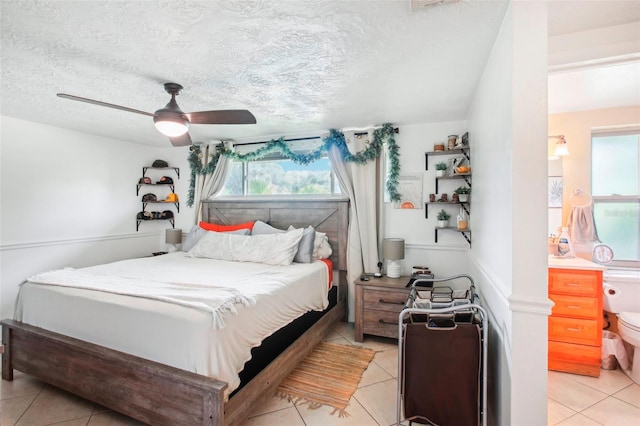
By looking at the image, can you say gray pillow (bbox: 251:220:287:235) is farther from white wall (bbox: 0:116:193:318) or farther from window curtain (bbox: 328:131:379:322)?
white wall (bbox: 0:116:193:318)

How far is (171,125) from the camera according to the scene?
232 cm

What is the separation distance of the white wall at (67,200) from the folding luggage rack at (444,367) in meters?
3.96

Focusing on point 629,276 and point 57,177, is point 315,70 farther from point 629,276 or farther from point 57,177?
point 57,177

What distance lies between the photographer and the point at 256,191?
4.45m

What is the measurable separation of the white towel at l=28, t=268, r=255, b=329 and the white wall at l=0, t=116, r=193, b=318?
1.58 metres

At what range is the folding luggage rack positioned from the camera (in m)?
1.74

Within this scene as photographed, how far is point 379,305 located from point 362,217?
3.34ft

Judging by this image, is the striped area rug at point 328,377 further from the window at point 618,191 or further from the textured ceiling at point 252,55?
the window at point 618,191

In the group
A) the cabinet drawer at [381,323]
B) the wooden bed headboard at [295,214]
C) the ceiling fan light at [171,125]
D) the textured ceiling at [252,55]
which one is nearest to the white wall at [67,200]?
the textured ceiling at [252,55]

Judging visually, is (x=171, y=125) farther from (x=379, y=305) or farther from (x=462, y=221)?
(x=462, y=221)

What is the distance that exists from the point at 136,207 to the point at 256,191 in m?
1.95

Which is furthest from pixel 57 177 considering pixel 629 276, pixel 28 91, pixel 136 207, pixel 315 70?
pixel 629 276

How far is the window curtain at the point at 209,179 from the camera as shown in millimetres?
4426

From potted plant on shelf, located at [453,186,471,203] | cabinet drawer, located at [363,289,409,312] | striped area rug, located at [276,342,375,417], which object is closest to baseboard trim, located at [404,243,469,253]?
potted plant on shelf, located at [453,186,471,203]
